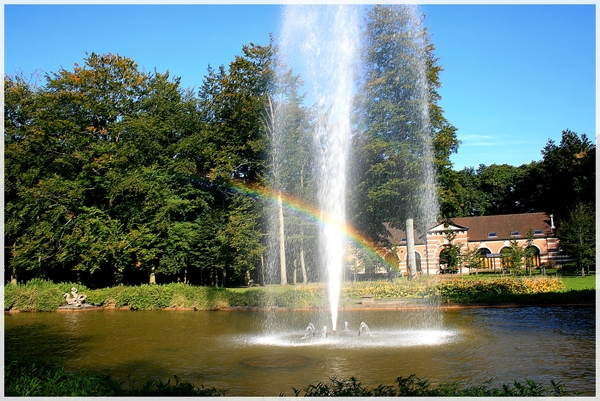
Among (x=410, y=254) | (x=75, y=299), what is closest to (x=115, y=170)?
(x=75, y=299)

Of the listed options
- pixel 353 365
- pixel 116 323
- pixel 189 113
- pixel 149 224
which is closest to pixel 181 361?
pixel 353 365

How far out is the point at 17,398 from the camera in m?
7.09

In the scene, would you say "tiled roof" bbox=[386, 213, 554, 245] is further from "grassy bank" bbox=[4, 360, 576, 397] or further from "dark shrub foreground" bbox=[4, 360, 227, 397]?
"dark shrub foreground" bbox=[4, 360, 227, 397]

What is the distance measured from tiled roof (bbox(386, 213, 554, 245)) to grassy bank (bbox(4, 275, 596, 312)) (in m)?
31.2

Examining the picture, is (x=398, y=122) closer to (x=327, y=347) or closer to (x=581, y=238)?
(x=581, y=238)

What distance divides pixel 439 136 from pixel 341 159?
1659cm

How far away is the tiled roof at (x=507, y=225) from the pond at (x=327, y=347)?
39.3m

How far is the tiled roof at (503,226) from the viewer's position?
188 feet

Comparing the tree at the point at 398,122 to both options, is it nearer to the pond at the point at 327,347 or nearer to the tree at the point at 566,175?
the pond at the point at 327,347

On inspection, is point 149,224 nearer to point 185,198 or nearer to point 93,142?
point 185,198

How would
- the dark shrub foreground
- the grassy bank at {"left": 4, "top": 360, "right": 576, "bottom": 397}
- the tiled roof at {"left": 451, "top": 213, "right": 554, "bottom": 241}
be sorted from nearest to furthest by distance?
1. the grassy bank at {"left": 4, "top": 360, "right": 576, "bottom": 397}
2. the dark shrub foreground
3. the tiled roof at {"left": 451, "top": 213, "right": 554, "bottom": 241}

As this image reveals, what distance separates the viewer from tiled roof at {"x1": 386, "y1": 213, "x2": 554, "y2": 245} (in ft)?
188

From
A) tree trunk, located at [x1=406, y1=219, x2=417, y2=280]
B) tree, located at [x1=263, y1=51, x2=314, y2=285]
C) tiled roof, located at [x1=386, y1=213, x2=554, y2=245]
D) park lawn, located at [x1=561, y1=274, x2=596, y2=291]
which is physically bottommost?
park lawn, located at [x1=561, y1=274, x2=596, y2=291]

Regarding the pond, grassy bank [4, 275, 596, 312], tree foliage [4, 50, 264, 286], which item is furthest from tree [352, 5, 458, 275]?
the pond
